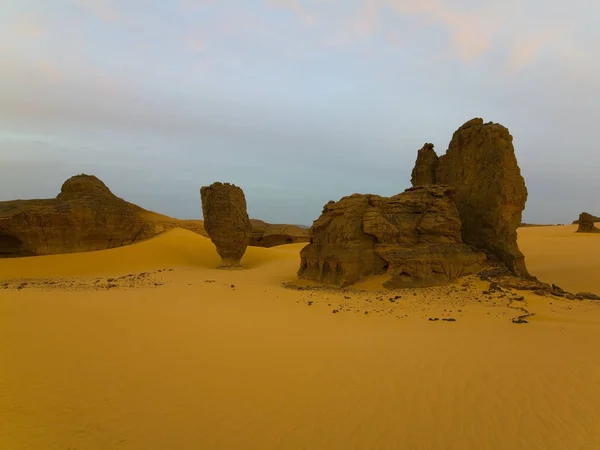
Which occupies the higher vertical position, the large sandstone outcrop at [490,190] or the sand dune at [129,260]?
the large sandstone outcrop at [490,190]

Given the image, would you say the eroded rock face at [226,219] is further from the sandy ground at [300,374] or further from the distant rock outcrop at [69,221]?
the sandy ground at [300,374]

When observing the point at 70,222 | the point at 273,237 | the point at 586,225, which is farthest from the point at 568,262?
the point at 70,222

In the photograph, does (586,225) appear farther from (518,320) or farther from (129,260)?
(129,260)

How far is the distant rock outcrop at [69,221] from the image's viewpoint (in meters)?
22.8

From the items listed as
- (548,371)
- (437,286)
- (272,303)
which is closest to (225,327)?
(272,303)

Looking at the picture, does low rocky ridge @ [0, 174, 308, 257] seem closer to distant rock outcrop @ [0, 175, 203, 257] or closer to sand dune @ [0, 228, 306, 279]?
distant rock outcrop @ [0, 175, 203, 257]

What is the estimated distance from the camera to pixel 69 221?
923 inches

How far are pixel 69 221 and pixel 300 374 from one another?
2369 centimetres

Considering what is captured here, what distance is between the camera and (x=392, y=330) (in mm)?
6883

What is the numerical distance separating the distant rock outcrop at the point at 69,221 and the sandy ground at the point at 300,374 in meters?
16.7

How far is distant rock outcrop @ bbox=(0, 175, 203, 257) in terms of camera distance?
2278cm

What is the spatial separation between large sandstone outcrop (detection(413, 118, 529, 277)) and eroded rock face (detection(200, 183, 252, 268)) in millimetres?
11073

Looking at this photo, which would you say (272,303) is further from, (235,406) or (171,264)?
(171,264)

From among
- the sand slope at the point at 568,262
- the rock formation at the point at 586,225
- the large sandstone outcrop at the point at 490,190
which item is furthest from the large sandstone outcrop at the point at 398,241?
the rock formation at the point at 586,225
